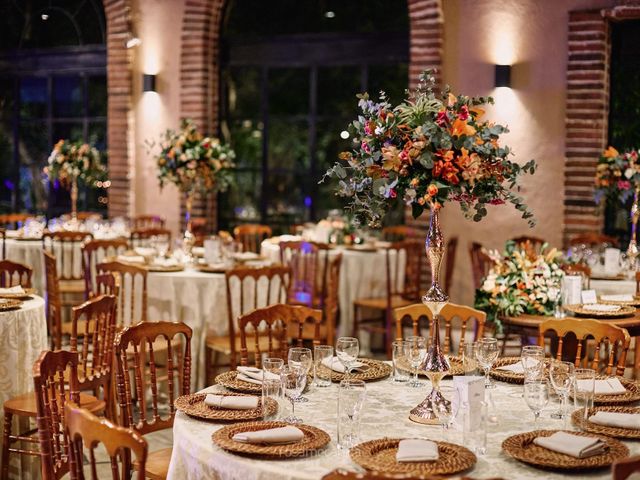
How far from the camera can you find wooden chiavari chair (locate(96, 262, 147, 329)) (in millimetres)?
5746

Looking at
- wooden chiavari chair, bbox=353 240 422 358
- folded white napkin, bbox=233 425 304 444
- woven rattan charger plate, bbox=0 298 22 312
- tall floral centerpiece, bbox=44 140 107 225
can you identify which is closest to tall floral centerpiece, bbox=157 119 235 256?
wooden chiavari chair, bbox=353 240 422 358

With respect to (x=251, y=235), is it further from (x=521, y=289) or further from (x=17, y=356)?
(x=17, y=356)

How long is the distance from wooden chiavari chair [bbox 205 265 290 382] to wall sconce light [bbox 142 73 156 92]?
443 centimetres

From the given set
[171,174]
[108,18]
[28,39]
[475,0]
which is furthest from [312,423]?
[28,39]

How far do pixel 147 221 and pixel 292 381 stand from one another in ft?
24.8

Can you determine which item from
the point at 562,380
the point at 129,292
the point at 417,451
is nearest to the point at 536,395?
the point at 562,380

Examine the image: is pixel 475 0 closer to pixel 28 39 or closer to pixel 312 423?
pixel 28 39

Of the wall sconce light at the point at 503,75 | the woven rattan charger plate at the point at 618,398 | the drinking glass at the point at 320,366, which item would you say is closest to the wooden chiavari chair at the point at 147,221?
the wall sconce light at the point at 503,75

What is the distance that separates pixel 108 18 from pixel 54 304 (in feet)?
18.2

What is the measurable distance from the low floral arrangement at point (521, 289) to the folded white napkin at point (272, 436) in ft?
8.60

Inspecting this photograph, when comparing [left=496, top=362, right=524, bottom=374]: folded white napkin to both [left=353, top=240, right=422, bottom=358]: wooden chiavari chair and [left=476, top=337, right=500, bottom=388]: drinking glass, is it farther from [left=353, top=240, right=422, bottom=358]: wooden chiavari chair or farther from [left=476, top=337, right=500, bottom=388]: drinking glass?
[left=353, top=240, right=422, bottom=358]: wooden chiavari chair

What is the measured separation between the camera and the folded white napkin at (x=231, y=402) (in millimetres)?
3031

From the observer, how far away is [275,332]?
6.05m

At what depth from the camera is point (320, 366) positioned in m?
3.50
